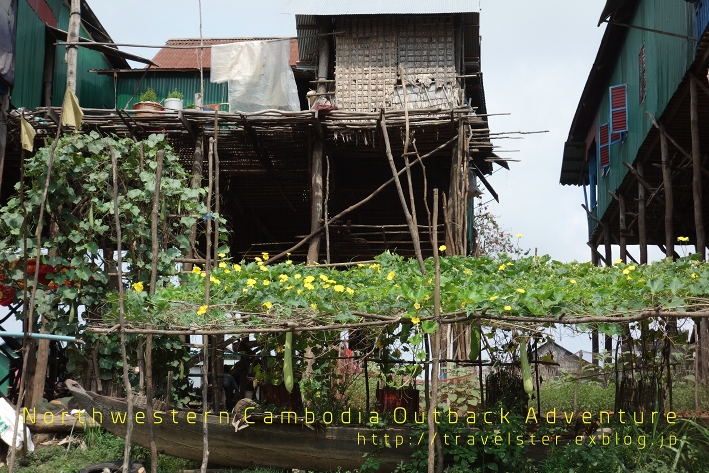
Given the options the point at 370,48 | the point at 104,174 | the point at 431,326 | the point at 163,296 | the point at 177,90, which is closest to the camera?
the point at 431,326

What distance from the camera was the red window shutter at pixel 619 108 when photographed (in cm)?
1453

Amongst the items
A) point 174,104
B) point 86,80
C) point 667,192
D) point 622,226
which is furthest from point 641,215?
point 86,80

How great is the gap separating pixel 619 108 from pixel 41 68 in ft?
31.7

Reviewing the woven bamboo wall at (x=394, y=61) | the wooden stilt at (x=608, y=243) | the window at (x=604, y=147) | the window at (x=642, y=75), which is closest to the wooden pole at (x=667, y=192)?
the window at (x=642, y=75)

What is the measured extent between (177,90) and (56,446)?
351 inches

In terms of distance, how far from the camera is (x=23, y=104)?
12.4 m

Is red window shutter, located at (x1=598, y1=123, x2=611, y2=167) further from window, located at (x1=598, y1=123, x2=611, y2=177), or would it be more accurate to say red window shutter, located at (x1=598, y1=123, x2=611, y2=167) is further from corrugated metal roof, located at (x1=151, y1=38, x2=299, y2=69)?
corrugated metal roof, located at (x1=151, y1=38, x2=299, y2=69)

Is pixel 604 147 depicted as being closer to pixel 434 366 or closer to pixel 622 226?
pixel 622 226

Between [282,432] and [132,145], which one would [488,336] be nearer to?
[282,432]

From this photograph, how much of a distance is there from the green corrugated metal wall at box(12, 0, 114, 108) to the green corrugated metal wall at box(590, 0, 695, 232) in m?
9.12

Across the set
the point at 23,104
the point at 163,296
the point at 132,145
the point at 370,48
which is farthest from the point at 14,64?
the point at 163,296

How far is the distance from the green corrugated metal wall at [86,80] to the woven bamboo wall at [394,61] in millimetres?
4566

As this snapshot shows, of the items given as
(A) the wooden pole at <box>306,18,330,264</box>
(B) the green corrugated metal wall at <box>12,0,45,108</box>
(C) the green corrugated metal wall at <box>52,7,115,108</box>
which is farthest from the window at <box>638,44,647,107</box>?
(B) the green corrugated metal wall at <box>12,0,45,108</box>

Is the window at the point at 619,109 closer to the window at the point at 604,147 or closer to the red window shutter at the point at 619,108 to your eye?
the red window shutter at the point at 619,108
